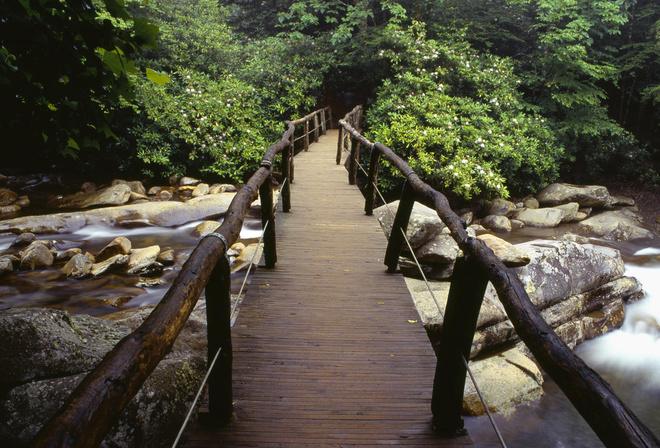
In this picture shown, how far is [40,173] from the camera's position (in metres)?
11.1

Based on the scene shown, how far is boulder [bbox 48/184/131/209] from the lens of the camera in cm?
962

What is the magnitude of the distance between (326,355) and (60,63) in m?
2.39

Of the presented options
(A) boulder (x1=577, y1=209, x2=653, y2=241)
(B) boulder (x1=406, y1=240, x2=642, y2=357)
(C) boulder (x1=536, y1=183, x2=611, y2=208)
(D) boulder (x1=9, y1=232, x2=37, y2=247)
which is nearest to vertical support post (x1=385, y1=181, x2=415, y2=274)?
(B) boulder (x1=406, y1=240, x2=642, y2=357)

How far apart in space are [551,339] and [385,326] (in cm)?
188

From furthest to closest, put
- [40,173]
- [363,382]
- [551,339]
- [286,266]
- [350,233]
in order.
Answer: [40,173]
[350,233]
[286,266]
[363,382]
[551,339]

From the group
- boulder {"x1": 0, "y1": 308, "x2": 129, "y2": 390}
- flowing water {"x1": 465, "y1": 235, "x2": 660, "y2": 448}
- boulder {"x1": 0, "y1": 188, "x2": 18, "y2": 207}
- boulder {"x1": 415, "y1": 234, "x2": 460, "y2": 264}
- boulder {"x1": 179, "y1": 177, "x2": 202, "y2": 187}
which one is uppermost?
boulder {"x1": 0, "y1": 308, "x2": 129, "y2": 390}

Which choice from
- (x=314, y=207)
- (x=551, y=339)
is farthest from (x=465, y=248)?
(x=314, y=207)

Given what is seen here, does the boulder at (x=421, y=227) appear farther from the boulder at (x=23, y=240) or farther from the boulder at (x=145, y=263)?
the boulder at (x=23, y=240)

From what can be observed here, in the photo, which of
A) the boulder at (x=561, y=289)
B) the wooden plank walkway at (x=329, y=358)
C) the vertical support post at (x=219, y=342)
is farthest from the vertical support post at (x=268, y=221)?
the boulder at (x=561, y=289)

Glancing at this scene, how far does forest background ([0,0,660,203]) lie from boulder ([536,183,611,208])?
373 mm

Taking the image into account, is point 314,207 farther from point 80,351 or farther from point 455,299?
point 455,299

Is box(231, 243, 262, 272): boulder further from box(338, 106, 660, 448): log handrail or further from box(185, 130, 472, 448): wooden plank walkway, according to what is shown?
box(338, 106, 660, 448): log handrail

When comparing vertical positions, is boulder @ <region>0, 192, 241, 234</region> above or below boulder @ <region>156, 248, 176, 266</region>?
above

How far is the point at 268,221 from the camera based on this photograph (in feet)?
12.5
